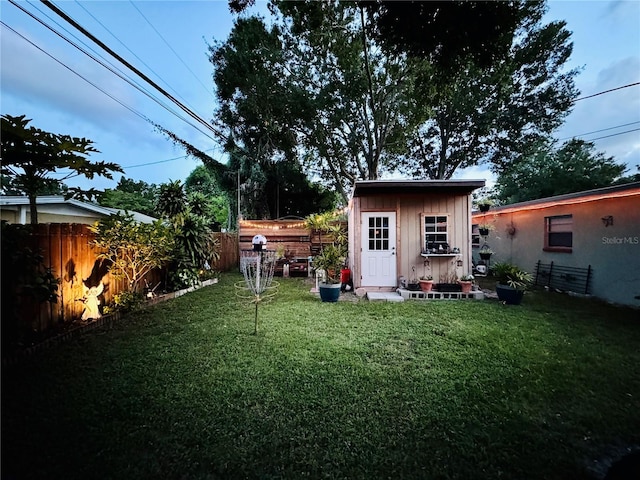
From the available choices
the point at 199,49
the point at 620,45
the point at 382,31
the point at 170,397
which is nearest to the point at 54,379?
the point at 170,397

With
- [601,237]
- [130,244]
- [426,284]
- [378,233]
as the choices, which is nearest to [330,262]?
[378,233]

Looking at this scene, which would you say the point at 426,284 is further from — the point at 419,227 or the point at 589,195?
A: the point at 589,195

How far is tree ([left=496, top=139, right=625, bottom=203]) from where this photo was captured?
12.3 m

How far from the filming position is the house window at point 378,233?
6562 millimetres

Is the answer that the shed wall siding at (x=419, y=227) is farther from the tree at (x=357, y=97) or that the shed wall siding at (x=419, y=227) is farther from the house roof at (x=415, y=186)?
the tree at (x=357, y=97)

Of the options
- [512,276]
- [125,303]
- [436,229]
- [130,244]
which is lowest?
[125,303]

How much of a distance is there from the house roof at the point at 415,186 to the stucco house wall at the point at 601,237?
232 cm

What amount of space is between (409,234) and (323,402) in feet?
16.3

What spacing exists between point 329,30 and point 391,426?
930 cm

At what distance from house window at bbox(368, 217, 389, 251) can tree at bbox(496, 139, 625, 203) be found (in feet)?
30.7

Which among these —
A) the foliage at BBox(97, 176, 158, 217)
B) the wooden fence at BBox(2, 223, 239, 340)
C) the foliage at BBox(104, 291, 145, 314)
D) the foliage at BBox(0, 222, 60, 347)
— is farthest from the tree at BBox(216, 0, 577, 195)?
the foliage at BBox(97, 176, 158, 217)

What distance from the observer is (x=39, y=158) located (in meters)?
3.19

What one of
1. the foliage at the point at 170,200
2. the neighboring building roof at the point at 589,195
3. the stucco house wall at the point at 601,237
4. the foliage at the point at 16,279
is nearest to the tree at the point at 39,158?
the foliage at the point at 16,279

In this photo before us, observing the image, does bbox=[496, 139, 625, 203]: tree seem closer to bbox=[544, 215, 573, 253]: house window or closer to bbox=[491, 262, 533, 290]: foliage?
bbox=[544, 215, 573, 253]: house window
